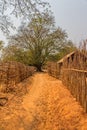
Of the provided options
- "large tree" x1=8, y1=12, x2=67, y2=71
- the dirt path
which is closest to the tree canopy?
"large tree" x1=8, y1=12, x2=67, y2=71

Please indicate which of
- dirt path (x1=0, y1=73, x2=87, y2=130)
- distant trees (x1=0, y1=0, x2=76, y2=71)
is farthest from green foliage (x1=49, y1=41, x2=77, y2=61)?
dirt path (x1=0, y1=73, x2=87, y2=130)

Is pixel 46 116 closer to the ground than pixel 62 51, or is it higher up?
closer to the ground

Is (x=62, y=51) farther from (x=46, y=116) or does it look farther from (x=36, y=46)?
(x=46, y=116)

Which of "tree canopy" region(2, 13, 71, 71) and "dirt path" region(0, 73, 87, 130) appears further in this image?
"tree canopy" region(2, 13, 71, 71)

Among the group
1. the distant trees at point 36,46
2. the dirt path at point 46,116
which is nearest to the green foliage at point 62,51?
the distant trees at point 36,46

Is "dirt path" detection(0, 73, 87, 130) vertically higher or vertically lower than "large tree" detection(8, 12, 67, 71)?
lower

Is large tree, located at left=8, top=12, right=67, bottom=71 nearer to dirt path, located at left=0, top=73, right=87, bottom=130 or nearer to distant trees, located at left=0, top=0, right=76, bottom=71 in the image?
distant trees, located at left=0, top=0, right=76, bottom=71

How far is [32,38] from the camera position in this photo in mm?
48719

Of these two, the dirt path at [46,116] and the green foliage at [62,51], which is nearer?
the dirt path at [46,116]

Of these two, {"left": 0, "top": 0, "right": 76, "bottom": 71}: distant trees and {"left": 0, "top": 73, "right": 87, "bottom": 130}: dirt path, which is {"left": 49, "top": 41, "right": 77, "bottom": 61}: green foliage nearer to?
{"left": 0, "top": 0, "right": 76, "bottom": 71}: distant trees

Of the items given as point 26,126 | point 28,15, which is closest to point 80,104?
point 26,126

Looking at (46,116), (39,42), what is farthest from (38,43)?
(46,116)

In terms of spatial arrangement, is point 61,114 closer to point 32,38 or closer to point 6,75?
point 6,75

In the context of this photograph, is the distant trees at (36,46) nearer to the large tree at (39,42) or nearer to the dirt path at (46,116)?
the large tree at (39,42)
